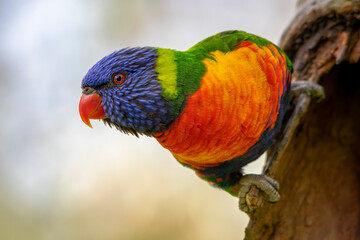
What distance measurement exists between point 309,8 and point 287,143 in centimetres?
90

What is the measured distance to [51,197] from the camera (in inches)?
138

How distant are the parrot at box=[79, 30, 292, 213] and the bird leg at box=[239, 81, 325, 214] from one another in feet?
0.88

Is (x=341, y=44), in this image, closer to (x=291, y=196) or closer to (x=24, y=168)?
(x=291, y=196)

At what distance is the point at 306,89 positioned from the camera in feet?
7.68

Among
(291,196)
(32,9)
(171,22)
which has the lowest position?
(291,196)

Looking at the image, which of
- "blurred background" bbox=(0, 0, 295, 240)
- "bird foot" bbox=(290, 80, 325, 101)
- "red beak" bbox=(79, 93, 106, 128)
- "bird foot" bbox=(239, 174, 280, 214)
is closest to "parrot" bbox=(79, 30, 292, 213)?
"red beak" bbox=(79, 93, 106, 128)

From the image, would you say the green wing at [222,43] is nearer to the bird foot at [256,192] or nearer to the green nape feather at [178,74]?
the green nape feather at [178,74]

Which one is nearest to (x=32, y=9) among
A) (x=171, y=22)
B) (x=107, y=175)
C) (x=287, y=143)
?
(x=171, y=22)

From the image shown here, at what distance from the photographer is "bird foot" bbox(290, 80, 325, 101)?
2342 millimetres

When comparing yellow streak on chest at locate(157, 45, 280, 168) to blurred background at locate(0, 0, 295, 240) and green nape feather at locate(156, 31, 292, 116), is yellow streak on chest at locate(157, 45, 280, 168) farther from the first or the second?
blurred background at locate(0, 0, 295, 240)

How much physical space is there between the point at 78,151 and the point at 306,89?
218cm

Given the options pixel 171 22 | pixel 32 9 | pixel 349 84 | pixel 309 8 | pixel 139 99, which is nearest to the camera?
pixel 139 99

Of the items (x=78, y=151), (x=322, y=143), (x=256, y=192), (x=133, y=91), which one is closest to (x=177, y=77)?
(x=133, y=91)

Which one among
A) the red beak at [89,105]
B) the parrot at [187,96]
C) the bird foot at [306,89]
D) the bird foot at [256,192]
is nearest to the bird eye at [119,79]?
the parrot at [187,96]
